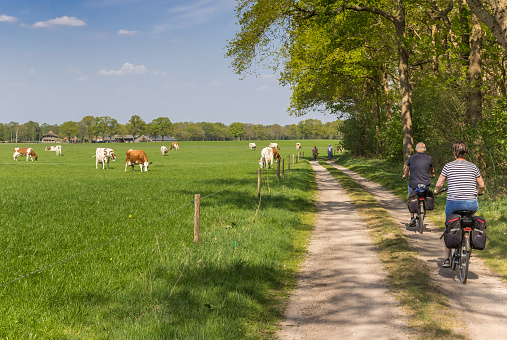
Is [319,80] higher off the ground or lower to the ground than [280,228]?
higher

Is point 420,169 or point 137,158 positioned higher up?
point 420,169

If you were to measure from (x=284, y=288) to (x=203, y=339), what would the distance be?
2.75m

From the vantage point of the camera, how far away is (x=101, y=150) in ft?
140

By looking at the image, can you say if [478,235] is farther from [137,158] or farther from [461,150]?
[137,158]

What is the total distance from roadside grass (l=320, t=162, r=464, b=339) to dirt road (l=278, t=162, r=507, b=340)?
0.55 ft

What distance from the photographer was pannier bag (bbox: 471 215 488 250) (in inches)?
285

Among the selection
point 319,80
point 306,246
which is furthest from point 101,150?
point 306,246

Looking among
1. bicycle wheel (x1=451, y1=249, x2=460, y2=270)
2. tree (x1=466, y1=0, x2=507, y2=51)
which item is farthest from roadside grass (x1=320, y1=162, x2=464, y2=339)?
tree (x1=466, y1=0, x2=507, y2=51)

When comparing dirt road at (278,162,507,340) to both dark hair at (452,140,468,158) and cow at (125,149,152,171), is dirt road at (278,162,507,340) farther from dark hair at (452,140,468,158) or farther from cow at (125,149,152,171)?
cow at (125,149,152,171)

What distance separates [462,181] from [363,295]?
2.91 meters

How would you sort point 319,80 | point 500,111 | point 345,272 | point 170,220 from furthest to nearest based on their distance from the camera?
point 319,80, point 500,111, point 170,220, point 345,272

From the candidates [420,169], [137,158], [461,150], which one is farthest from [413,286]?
[137,158]

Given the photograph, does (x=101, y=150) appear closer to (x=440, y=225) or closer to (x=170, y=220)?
(x=170, y=220)

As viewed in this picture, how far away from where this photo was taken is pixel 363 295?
261 inches
